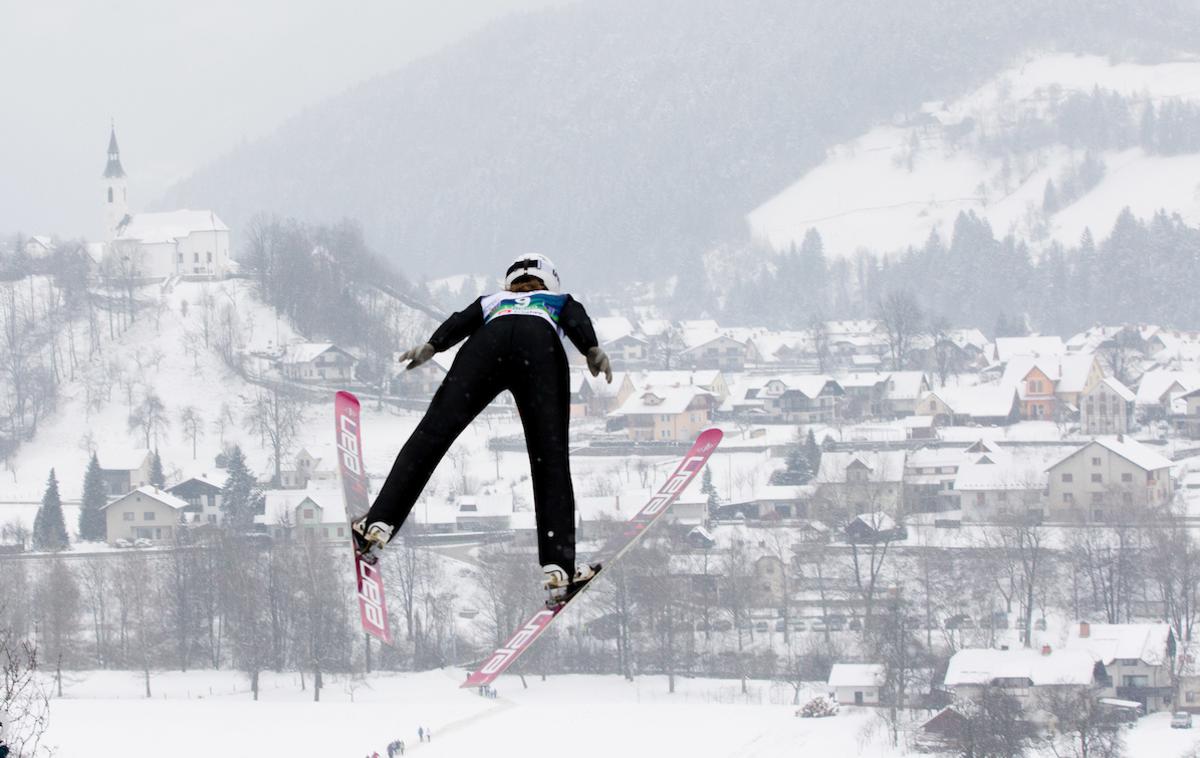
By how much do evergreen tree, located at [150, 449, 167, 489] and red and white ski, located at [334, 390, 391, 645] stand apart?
66090 millimetres

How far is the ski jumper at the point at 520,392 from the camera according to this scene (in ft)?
20.9

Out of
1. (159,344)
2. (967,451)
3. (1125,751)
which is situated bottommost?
Answer: (1125,751)

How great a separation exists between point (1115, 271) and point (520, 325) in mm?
146546

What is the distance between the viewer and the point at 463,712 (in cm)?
3988

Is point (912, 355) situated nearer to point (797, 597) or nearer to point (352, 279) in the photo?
point (352, 279)

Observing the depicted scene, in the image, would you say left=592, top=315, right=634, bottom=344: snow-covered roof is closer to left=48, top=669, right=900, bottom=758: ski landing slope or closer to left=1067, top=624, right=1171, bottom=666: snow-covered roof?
left=1067, top=624, right=1171, bottom=666: snow-covered roof

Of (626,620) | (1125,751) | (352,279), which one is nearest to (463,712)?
(626,620)

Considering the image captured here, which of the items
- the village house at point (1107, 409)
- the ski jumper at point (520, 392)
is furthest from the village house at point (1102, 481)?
the ski jumper at point (520, 392)

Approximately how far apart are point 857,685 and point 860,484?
80.7 feet

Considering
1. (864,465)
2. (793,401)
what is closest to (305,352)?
(793,401)

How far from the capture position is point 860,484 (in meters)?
A: 66.2

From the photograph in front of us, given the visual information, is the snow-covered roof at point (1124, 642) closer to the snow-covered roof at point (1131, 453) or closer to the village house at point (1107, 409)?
the snow-covered roof at point (1131, 453)

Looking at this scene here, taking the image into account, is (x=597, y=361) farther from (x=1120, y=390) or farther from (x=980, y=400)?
(x=980, y=400)

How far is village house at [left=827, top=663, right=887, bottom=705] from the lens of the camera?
4175cm
